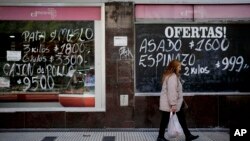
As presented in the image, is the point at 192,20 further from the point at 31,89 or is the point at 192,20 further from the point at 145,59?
the point at 31,89

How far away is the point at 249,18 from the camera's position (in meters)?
11.2

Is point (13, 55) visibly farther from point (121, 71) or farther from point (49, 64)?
point (121, 71)

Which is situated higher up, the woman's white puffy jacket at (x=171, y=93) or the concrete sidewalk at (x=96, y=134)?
the woman's white puffy jacket at (x=171, y=93)

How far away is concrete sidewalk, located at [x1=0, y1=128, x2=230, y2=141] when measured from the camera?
9.97 meters

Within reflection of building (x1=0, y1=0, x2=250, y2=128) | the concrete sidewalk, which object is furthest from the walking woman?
reflection of building (x1=0, y1=0, x2=250, y2=128)

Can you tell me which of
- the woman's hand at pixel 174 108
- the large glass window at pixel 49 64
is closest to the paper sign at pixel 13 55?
the large glass window at pixel 49 64

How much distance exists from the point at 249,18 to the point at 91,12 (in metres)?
3.78

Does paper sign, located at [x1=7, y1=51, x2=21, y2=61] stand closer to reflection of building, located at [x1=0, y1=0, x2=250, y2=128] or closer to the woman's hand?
reflection of building, located at [x1=0, y1=0, x2=250, y2=128]

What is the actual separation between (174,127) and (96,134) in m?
2.27

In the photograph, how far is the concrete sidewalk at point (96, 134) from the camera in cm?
997

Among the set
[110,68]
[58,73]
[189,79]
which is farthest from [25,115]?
[189,79]

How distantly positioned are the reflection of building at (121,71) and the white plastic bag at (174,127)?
82.6 inches

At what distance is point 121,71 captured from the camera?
438 inches

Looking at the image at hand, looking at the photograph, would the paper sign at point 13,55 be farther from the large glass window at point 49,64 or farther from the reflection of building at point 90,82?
the reflection of building at point 90,82
